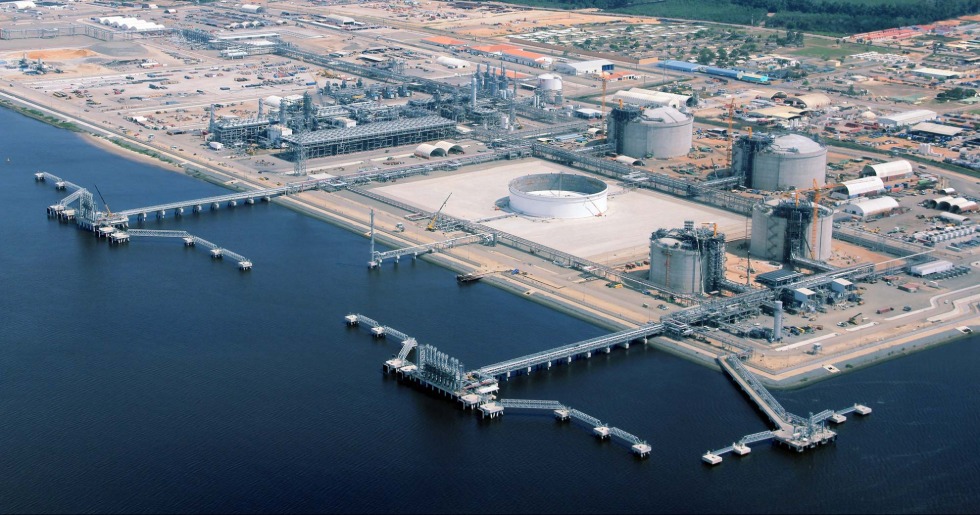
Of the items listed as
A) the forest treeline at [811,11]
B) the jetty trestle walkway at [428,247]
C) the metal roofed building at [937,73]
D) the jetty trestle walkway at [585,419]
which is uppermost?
the forest treeline at [811,11]

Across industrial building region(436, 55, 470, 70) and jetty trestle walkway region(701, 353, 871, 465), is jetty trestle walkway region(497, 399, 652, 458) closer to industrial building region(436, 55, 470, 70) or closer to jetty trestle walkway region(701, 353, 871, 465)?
jetty trestle walkway region(701, 353, 871, 465)

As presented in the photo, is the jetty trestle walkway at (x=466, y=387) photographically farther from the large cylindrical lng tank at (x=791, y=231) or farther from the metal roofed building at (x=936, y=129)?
the metal roofed building at (x=936, y=129)

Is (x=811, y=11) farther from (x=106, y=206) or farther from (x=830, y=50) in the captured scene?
(x=106, y=206)

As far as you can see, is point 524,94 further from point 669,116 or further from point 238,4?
point 238,4

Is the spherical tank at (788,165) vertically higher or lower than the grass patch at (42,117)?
higher

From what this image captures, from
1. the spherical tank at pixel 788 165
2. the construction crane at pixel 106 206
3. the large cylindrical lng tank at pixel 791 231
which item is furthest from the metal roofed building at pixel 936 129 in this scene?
the construction crane at pixel 106 206

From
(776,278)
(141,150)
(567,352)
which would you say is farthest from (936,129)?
(141,150)

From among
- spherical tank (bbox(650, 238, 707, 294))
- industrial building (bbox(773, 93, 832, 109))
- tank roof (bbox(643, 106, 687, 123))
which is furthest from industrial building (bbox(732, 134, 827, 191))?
industrial building (bbox(773, 93, 832, 109))
